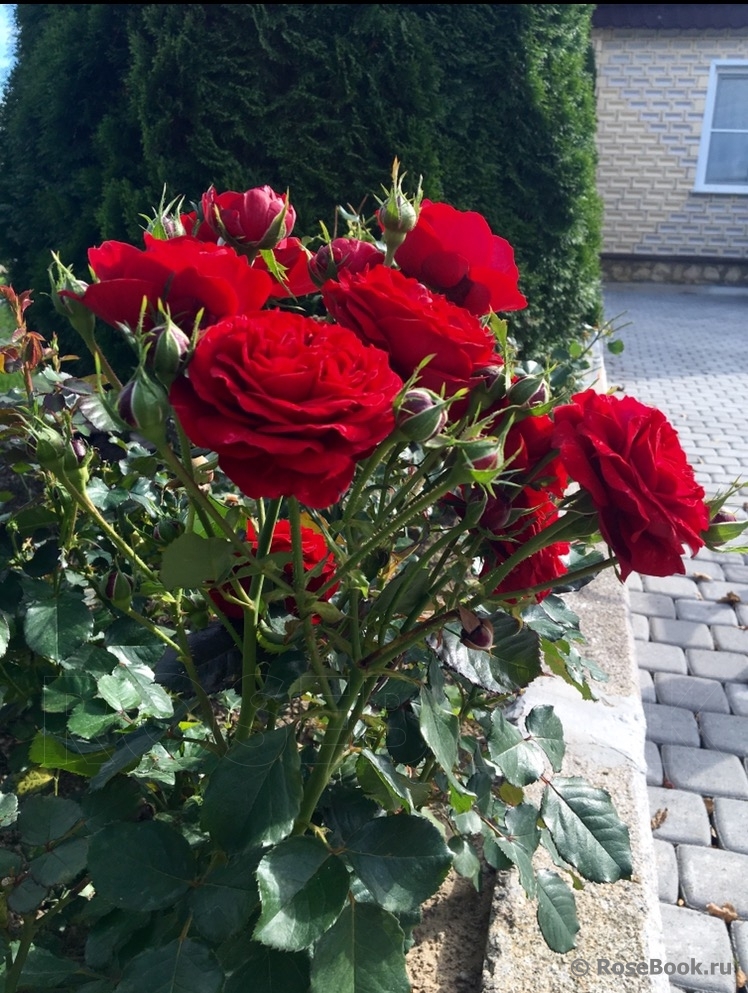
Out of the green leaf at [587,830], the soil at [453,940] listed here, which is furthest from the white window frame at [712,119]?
the green leaf at [587,830]

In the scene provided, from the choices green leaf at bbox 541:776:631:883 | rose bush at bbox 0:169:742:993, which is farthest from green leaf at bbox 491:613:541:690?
green leaf at bbox 541:776:631:883

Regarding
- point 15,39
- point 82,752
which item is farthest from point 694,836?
point 15,39

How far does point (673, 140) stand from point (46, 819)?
1257 cm

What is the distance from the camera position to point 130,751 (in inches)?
41.3

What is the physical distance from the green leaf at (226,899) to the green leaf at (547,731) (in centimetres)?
43

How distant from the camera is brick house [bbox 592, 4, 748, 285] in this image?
11.3 m

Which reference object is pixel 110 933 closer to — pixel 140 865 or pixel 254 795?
pixel 140 865

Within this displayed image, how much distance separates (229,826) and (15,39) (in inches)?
175

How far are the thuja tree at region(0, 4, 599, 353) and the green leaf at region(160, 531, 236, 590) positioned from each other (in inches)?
110

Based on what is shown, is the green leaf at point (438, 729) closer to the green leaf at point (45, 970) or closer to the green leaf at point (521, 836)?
the green leaf at point (521, 836)

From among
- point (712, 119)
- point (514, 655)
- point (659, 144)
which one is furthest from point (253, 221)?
point (712, 119)

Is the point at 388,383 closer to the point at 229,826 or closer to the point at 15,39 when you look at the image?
the point at 229,826

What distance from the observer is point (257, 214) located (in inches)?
34.0

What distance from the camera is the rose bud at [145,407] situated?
0.64 metres
